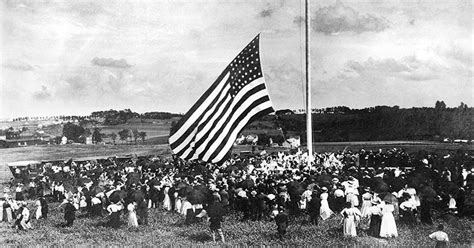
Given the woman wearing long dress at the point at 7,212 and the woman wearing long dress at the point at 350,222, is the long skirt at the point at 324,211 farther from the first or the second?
the woman wearing long dress at the point at 7,212

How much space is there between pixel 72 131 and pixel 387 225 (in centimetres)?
3332

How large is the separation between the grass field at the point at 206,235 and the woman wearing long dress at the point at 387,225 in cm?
18

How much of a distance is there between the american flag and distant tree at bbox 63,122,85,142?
2825 cm

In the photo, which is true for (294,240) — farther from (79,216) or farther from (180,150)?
(79,216)

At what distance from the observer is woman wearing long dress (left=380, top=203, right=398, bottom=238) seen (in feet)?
36.8

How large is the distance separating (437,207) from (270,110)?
6.72 m

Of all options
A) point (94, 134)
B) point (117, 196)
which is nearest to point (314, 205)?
point (117, 196)

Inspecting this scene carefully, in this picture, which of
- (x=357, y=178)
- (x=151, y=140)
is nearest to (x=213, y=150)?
(x=357, y=178)

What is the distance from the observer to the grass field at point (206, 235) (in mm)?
11039

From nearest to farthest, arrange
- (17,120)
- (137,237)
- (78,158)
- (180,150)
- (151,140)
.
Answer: (137,237) → (180,150) → (17,120) → (78,158) → (151,140)

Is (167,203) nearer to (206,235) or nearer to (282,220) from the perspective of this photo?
(206,235)

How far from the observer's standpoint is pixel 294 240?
1127 centimetres

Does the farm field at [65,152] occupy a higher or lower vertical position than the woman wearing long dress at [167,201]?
higher

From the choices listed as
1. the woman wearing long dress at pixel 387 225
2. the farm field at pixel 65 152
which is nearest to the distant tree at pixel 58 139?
the farm field at pixel 65 152
